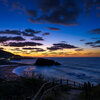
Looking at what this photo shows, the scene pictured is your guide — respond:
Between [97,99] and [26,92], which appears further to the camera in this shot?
[26,92]

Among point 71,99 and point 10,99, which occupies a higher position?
point 71,99

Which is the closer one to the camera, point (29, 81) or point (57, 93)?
point (57, 93)

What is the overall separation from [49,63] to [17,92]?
88307 mm

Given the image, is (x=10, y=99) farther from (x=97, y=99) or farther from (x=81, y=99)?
(x=97, y=99)

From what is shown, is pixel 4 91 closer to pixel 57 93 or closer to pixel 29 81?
pixel 29 81

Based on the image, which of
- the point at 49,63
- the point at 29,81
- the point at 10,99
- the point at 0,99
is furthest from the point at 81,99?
the point at 49,63

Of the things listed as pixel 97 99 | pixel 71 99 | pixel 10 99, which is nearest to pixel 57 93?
pixel 71 99

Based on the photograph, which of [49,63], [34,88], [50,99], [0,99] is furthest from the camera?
[49,63]

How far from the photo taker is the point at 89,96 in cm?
822

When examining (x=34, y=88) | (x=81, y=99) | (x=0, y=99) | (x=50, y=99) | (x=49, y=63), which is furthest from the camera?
(x=49, y=63)

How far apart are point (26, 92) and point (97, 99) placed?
8153 mm

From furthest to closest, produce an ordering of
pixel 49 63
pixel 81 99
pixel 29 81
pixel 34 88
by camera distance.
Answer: pixel 49 63 → pixel 29 81 → pixel 34 88 → pixel 81 99

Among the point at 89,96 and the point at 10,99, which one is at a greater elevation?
the point at 89,96

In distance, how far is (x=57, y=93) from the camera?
373 inches
